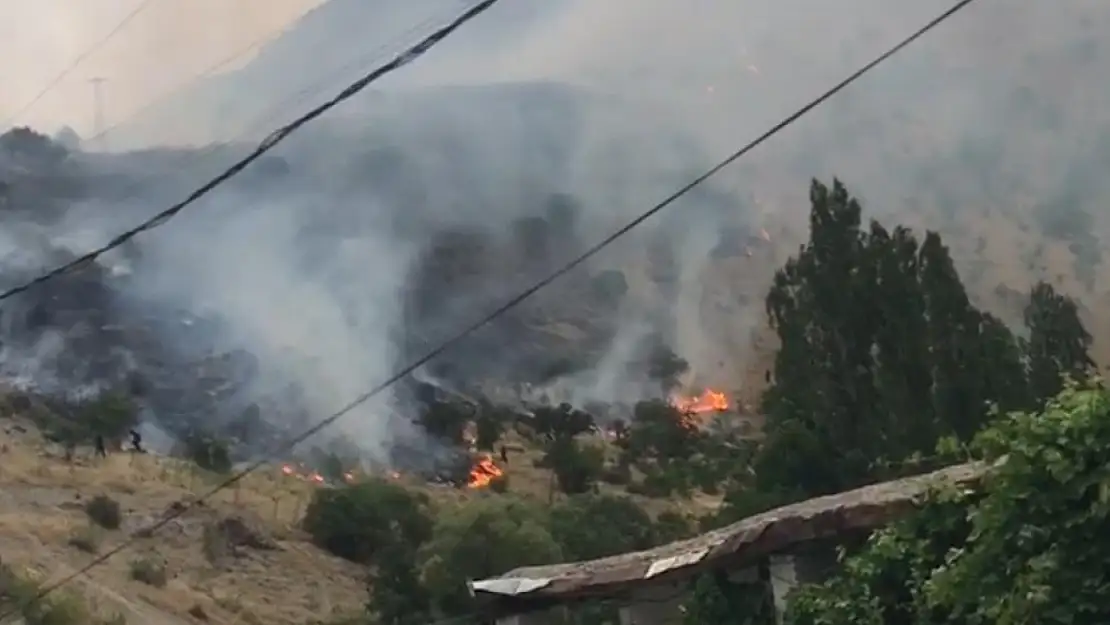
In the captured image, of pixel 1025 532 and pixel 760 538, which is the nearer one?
pixel 1025 532

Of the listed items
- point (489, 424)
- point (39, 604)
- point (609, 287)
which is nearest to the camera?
point (39, 604)

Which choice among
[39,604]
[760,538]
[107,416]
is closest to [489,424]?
[107,416]

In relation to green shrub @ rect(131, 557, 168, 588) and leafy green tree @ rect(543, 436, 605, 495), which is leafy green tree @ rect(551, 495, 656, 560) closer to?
leafy green tree @ rect(543, 436, 605, 495)

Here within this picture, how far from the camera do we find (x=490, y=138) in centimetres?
1252

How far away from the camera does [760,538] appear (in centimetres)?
439

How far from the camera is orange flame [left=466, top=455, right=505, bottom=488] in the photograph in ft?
33.7

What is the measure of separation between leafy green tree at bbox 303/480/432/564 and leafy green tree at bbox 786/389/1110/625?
633 centimetres

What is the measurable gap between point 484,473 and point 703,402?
1.93 m

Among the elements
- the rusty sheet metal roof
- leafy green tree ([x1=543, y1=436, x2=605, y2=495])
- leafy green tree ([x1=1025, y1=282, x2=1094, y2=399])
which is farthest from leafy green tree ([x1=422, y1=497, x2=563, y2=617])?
leafy green tree ([x1=1025, y1=282, x2=1094, y2=399])

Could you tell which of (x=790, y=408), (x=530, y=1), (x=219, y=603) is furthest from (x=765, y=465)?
(x=530, y=1)

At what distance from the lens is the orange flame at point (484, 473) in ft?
33.7

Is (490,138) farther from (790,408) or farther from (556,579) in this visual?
(556,579)

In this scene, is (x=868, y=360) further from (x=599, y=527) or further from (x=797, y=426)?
(x=599, y=527)

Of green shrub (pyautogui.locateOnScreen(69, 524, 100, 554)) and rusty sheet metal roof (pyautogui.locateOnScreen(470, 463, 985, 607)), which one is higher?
green shrub (pyautogui.locateOnScreen(69, 524, 100, 554))
